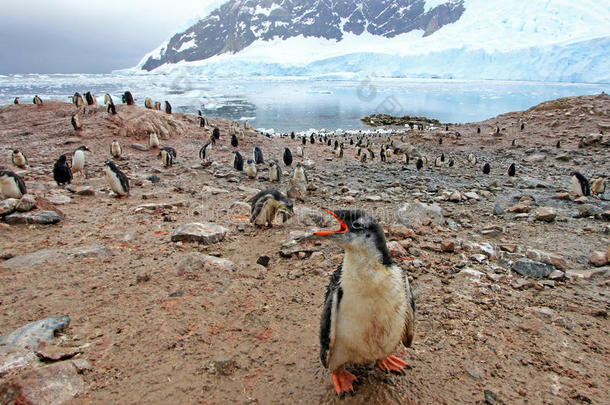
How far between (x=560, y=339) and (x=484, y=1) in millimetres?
155522

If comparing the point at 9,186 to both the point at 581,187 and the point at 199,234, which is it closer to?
the point at 199,234

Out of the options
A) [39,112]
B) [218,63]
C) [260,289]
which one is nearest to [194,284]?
[260,289]

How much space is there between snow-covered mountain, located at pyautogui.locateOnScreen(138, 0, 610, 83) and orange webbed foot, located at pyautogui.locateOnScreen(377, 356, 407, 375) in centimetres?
8072

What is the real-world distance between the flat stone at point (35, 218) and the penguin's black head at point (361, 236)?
4.87 m

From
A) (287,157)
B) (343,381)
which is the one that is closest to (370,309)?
(343,381)

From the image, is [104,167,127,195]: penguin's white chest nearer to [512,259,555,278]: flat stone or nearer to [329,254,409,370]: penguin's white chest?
[329,254,409,370]: penguin's white chest

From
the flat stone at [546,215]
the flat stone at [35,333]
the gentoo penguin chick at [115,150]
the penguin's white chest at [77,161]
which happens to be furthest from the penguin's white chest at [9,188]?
the flat stone at [546,215]

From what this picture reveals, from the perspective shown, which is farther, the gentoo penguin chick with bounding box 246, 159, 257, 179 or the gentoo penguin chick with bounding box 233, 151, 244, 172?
the gentoo penguin chick with bounding box 233, 151, 244, 172

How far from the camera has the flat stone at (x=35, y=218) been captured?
15.1 feet

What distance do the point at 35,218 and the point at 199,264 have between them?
9.74 feet

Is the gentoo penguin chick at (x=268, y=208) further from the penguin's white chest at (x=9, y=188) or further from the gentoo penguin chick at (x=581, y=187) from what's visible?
the gentoo penguin chick at (x=581, y=187)

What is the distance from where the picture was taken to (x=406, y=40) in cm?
15800

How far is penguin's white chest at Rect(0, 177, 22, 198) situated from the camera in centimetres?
560

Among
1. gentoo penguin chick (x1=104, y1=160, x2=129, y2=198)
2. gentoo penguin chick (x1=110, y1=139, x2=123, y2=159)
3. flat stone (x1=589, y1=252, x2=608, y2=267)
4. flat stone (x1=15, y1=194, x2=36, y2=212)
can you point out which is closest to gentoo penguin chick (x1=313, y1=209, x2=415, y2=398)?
flat stone (x1=589, y1=252, x2=608, y2=267)
